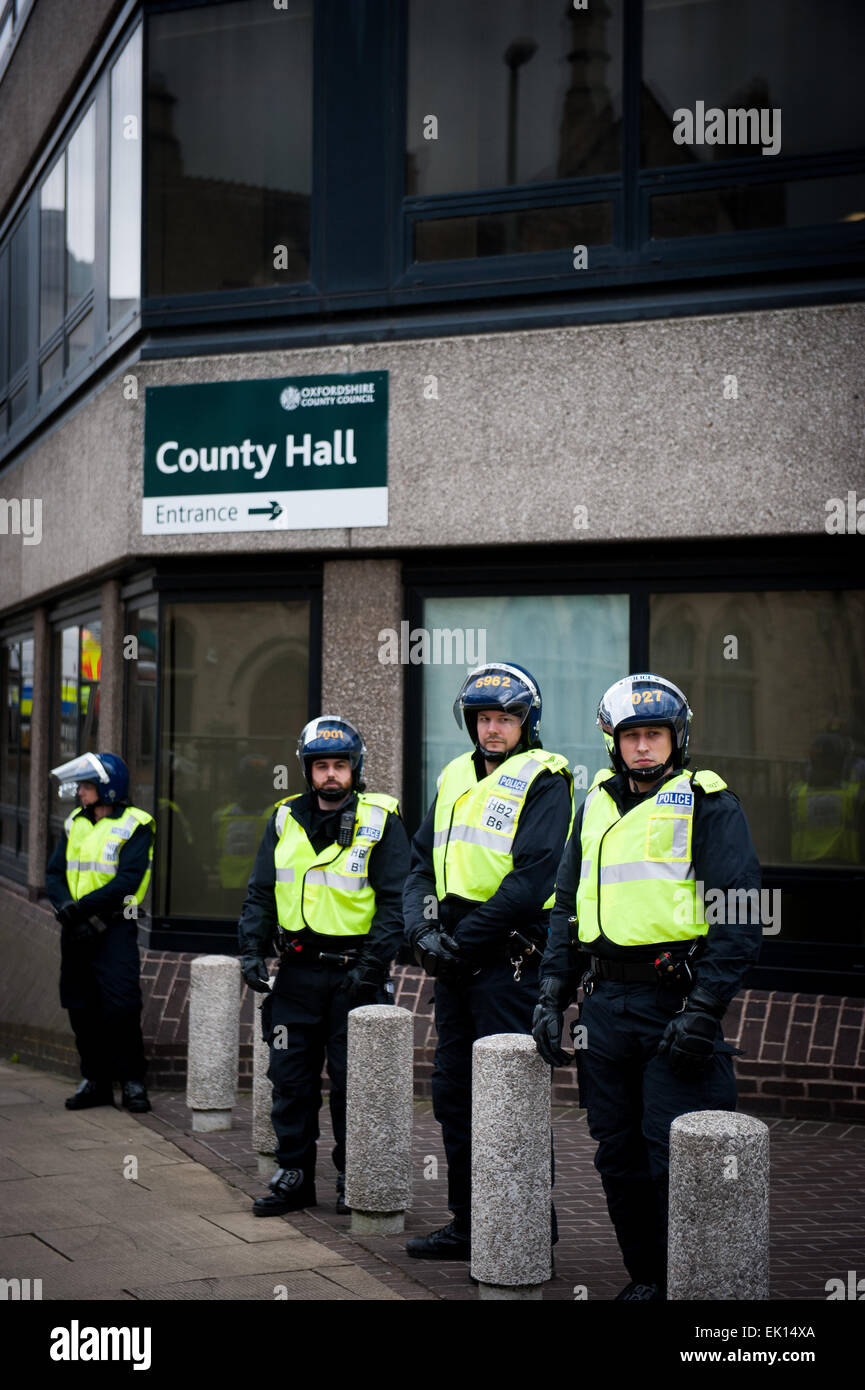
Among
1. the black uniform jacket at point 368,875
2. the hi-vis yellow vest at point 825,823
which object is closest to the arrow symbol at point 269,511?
the black uniform jacket at point 368,875

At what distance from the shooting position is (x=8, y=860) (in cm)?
1573

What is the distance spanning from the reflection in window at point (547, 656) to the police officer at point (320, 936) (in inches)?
104

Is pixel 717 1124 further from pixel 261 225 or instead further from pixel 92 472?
pixel 92 472

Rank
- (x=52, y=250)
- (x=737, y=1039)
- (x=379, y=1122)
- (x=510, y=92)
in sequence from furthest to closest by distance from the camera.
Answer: (x=52, y=250) < (x=510, y=92) < (x=737, y=1039) < (x=379, y=1122)

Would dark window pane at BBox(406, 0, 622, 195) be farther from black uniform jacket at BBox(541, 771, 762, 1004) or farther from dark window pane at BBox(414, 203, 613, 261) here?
black uniform jacket at BBox(541, 771, 762, 1004)

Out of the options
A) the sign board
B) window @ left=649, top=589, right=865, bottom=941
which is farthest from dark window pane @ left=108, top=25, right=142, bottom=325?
window @ left=649, top=589, right=865, bottom=941

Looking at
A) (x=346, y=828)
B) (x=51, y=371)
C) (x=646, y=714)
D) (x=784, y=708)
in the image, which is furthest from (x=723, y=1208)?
(x=51, y=371)

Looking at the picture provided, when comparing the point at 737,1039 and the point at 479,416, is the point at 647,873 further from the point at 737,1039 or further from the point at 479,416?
the point at 479,416

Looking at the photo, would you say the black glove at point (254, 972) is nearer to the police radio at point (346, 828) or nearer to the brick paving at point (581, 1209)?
the police radio at point (346, 828)

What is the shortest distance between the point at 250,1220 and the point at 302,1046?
75 centimetres

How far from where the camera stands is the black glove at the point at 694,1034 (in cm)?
484

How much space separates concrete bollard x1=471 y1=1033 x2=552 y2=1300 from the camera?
5.39m

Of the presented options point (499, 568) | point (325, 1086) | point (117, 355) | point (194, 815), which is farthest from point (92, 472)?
point (325, 1086)

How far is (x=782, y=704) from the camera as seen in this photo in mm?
9039
